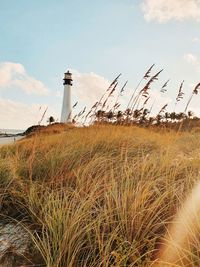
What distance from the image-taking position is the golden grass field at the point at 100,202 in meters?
1.70

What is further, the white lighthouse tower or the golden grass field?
the white lighthouse tower

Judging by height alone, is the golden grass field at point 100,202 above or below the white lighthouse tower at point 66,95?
below

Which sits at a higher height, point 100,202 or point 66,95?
point 66,95

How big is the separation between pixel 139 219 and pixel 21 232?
0.76 metres

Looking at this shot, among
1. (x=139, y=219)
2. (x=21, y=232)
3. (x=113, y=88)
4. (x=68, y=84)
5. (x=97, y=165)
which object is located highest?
(x=68, y=84)

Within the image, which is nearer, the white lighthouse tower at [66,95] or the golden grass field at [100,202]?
the golden grass field at [100,202]

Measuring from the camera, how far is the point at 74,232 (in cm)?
181

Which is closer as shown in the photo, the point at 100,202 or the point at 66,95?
the point at 100,202

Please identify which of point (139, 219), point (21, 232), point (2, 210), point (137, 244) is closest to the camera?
point (137, 244)

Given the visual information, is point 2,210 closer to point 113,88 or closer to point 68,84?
point 113,88

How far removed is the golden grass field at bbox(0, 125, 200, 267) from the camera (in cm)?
170

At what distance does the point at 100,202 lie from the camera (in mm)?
2443

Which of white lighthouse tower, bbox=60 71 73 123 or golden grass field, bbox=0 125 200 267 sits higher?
white lighthouse tower, bbox=60 71 73 123

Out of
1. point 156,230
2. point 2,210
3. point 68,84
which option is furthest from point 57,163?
point 68,84
